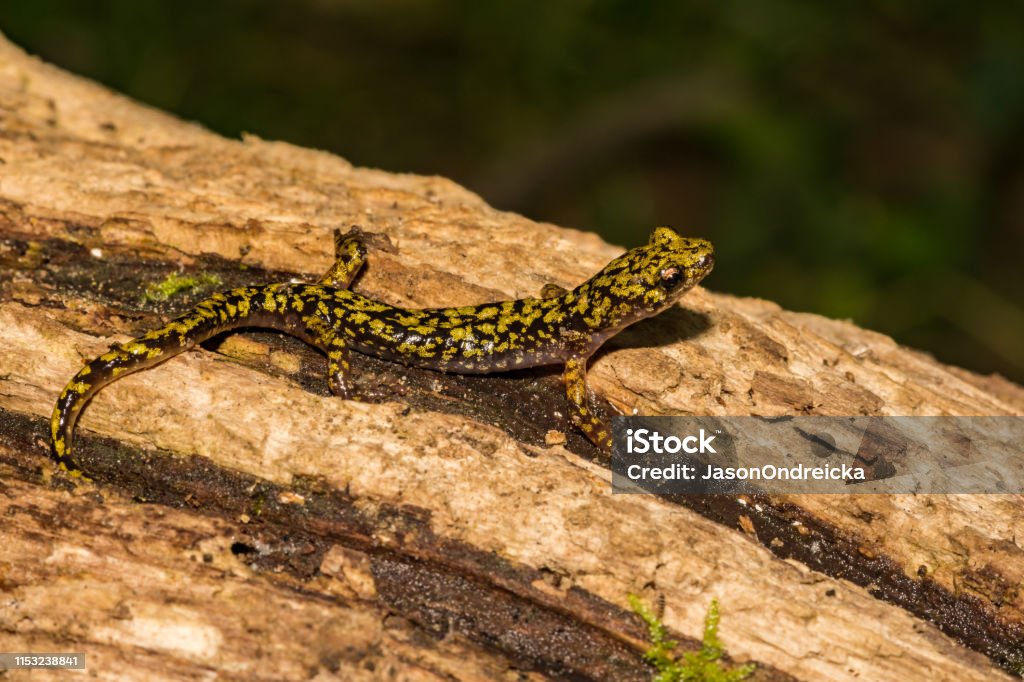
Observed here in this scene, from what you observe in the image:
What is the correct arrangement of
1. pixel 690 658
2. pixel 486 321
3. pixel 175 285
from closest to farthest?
1. pixel 690 658
2. pixel 486 321
3. pixel 175 285

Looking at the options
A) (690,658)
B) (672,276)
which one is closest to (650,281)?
(672,276)

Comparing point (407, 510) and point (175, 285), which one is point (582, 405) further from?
point (175, 285)

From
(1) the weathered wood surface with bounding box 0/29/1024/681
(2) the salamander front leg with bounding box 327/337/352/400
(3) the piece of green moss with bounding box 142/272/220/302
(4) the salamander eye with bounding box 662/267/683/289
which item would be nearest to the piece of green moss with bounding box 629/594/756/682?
(1) the weathered wood surface with bounding box 0/29/1024/681

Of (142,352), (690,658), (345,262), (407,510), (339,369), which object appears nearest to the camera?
(690,658)

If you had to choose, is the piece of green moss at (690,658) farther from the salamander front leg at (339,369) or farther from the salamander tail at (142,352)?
the salamander tail at (142,352)

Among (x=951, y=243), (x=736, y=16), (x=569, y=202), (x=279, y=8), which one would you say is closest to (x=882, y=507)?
(x=951, y=243)

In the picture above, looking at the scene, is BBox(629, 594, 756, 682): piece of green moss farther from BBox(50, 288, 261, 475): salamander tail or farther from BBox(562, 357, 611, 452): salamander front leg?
BBox(50, 288, 261, 475): salamander tail
